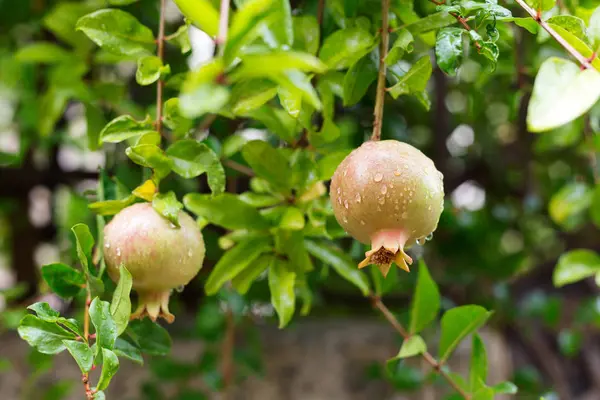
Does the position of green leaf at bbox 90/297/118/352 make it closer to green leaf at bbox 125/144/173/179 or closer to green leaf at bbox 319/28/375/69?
green leaf at bbox 125/144/173/179

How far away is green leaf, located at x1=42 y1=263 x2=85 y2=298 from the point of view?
1.45 feet

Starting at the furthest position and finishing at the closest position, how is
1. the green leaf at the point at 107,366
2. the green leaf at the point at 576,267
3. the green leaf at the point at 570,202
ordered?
the green leaf at the point at 570,202 → the green leaf at the point at 576,267 → the green leaf at the point at 107,366

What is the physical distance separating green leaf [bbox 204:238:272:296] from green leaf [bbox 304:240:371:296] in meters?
0.07

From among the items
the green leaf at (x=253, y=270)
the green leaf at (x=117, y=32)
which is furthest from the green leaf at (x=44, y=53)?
the green leaf at (x=253, y=270)

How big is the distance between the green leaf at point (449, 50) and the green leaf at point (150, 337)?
271 mm

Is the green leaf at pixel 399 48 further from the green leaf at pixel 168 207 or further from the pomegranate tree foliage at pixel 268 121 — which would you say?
the green leaf at pixel 168 207

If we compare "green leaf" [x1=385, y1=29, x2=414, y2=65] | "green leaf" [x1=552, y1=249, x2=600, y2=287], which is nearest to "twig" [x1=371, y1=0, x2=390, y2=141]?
"green leaf" [x1=385, y1=29, x2=414, y2=65]

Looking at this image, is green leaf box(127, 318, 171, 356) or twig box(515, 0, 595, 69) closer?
twig box(515, 0, 595, 69)

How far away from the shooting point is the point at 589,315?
1.03 meters

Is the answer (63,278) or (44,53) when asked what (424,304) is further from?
(44,53)

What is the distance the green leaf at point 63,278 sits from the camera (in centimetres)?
44

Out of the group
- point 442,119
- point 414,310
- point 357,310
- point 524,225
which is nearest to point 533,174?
point 524,225

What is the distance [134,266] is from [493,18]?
0.28 m

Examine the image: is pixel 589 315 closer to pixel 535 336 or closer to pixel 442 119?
pixel 535 336
